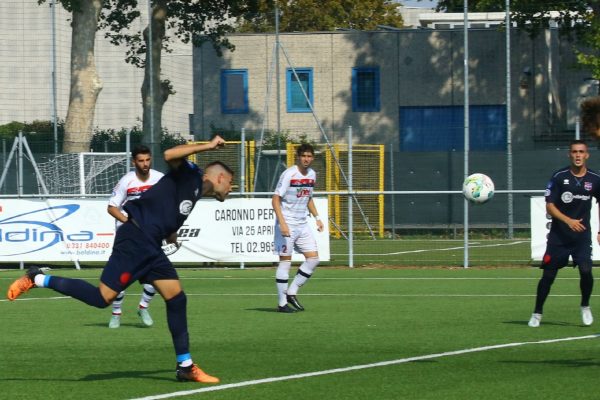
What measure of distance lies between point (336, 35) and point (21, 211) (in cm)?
2135

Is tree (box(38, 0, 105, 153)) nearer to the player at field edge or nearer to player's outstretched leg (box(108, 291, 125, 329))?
the player at field edge

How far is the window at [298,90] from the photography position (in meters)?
43.2

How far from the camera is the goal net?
28125mm

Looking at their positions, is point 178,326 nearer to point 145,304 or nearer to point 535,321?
point 145,304

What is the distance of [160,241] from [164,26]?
93.0 ft

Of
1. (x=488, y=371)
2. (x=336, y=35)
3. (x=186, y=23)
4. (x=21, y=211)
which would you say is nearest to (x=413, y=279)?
(x=21, y=211)

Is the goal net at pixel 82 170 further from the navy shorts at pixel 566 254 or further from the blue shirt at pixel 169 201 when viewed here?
the blue shirt at pixel 169 201

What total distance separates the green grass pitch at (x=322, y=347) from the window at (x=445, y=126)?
881 inches

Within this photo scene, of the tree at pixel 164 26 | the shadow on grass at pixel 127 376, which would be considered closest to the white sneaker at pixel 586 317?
the shadow on grass at pixel 127 376

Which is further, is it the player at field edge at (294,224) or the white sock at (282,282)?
the player at field edge at (294,224)

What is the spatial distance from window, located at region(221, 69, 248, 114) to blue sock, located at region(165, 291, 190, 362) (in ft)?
113

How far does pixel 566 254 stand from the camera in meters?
13.5

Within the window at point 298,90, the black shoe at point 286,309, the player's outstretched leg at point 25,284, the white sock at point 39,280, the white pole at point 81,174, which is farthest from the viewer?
the window at point 298,90

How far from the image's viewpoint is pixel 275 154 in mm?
32875
